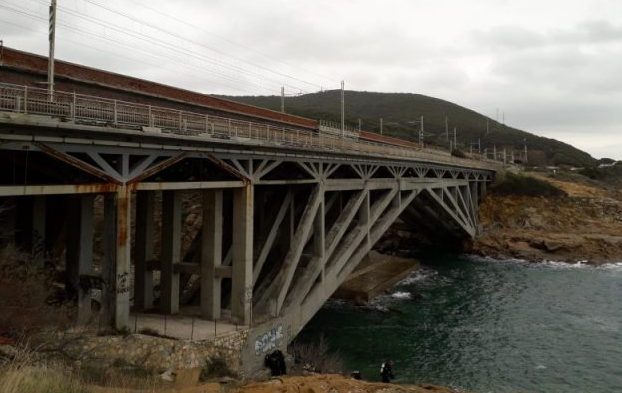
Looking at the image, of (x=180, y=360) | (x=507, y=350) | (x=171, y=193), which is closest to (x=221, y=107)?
(x=171, y=193)

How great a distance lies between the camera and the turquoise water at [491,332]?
21.7 metres

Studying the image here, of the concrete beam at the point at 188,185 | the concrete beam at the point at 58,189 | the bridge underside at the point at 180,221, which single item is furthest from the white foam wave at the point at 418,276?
the concrete beam at the point at 58,189

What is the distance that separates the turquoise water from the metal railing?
10.6 meters

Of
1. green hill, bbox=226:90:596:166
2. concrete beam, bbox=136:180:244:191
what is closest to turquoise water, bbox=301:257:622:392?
concrete beam, bbox=136:180:244:191

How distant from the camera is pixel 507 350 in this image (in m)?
24.8

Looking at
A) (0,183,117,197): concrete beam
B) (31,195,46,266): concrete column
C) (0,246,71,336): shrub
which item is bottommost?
(0,246,71,336): shrub

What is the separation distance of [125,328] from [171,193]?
5806 millimetres

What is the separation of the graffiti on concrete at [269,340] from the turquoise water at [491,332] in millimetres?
4428

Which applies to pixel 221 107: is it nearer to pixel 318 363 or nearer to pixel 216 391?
pixel 318 363

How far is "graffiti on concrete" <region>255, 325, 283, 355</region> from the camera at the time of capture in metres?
18.5

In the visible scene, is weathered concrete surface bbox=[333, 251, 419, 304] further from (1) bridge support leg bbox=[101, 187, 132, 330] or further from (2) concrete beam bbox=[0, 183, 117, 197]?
(2) concrete beam bbox=[0, 183, 117, 197]

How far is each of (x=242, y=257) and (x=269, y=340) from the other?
3579 mm

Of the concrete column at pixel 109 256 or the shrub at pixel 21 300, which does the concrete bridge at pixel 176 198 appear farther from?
the shrub at pixel 21 300

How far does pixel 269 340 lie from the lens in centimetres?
1922
